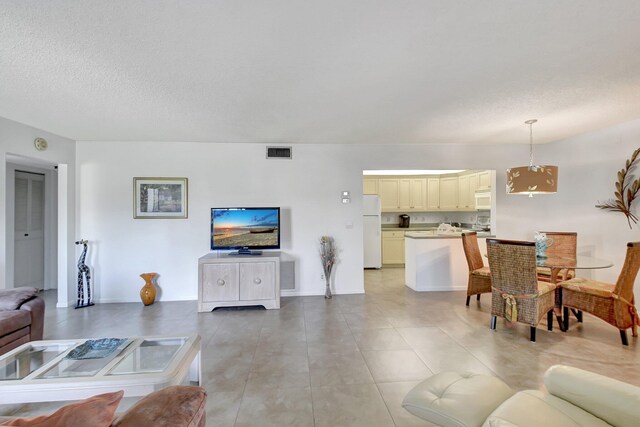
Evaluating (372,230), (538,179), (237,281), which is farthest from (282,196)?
(538,179)

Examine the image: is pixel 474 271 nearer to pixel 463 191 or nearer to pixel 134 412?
pixel 463 191

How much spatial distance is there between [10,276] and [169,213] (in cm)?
259

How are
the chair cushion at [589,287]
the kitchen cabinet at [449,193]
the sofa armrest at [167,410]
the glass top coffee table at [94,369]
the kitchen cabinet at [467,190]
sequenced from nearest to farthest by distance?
the sofa armrest at [167,410] < the glass top coffee table at [94,369] < the chair cushion at [589,287] < the kitchen cabinet at [467,190] < the kitchen cabinet at [449,193]

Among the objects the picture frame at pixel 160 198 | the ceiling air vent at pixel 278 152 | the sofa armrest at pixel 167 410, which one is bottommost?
the sofa armrest at pixel 167 410

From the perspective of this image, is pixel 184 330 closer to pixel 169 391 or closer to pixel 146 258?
pixel 146 258

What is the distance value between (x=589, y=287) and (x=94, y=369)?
441cm

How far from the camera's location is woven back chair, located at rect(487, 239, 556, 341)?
290 centimetres

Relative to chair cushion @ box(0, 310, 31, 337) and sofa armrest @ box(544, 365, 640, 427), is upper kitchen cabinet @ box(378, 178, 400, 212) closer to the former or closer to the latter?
sofa armrest @ box(544, 365, 640, 427)

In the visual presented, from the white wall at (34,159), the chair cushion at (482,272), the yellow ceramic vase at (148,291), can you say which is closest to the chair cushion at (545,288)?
the chair cushion at (482,272)

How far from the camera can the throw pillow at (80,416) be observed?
0.78 m

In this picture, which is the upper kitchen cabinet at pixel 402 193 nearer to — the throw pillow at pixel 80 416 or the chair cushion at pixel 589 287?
the chair cushion at pixel 589 287

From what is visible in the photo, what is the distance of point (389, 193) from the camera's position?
700cm

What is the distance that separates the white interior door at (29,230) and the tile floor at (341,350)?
0.97 metres

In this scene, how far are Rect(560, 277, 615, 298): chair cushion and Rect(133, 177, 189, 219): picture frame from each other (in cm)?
500
